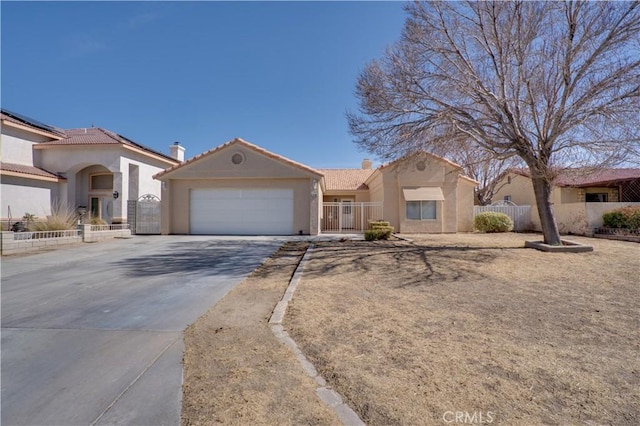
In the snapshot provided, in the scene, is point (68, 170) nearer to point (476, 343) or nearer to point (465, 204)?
point (476, 343)

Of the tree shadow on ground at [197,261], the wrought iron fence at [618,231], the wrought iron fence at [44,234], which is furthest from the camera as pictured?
the wrought iron fence at [618,231]

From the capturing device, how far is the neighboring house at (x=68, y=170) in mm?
19859

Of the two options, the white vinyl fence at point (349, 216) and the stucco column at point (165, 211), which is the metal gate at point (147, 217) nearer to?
the stucco column at point (165, 211)

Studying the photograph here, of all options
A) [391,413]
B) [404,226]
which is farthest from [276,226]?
[391,413]

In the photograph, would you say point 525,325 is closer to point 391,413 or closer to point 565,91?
point 391,413

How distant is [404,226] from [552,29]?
1256 centimetres

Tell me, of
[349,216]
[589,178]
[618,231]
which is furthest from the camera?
[349,216]

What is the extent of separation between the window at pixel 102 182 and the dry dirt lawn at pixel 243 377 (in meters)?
24.1

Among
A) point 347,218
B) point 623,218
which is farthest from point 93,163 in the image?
point 623,218

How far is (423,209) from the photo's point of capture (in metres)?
21.0

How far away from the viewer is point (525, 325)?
15.0 ft

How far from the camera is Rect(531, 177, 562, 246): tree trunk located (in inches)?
472

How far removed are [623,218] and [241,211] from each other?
21.3m

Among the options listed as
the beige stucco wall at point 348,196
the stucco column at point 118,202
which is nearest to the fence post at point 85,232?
the stucco column at point 118,202
